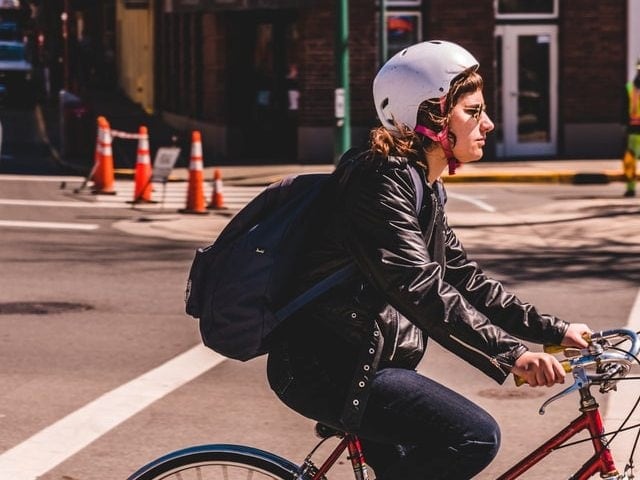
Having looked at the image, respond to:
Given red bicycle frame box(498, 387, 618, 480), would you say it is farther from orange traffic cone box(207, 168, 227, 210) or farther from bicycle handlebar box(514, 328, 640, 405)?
orange traffic cone box(207, 168, 227, 210)

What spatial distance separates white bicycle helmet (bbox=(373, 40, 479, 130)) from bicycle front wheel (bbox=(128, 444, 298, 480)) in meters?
0.97

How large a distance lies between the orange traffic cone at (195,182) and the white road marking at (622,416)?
33.2 ft

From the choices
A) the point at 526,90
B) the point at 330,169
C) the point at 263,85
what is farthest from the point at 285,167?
the point at 526,90

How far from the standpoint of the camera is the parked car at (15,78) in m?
43.6

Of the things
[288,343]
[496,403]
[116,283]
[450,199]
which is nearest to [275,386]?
[288,343]

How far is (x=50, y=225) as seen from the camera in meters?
16.8

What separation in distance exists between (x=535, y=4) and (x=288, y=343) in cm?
2346

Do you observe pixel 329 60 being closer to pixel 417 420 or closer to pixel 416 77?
pixel 416 77

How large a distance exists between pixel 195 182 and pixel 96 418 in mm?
10830

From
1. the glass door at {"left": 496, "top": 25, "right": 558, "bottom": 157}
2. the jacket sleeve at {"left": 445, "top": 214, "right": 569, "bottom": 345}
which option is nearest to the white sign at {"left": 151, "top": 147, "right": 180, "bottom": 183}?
the glass door at {"left": 496, "top": 25, "right": 558, "bottom": 157}

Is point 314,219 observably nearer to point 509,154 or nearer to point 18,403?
point 18,403

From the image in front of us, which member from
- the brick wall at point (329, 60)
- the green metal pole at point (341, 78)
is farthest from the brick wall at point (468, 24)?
the green metal pole at point (341, 78)

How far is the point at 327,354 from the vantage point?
3.96 metres

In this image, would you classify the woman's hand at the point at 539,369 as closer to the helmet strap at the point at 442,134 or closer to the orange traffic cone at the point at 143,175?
the helmet strap at the point at 442,134
